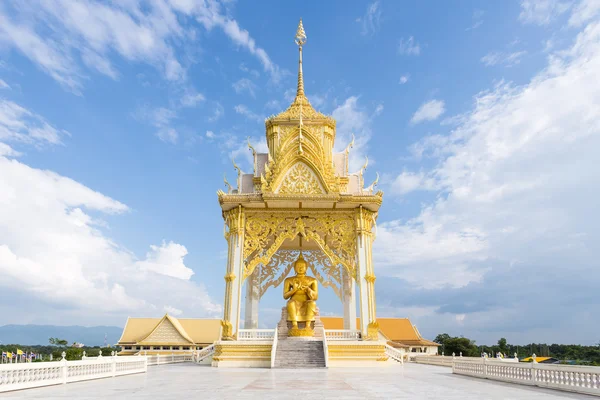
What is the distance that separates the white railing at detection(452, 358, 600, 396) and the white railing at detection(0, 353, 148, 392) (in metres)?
8.89

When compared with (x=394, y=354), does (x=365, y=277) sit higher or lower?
higher

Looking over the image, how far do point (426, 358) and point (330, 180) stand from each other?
994cm

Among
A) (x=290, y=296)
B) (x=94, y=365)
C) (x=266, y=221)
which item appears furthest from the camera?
(x=290, y=296)

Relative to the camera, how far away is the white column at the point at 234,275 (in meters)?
14.7

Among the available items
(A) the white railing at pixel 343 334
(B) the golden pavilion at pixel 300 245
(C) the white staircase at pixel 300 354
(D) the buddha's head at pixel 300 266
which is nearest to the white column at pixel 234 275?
(B) the golden pavilion at pixel 300 245

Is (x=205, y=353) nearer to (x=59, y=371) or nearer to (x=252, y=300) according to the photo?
(x=252, y=300)

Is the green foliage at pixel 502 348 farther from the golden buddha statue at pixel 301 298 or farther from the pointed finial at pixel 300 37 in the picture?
the pointed finial at pixel 300 37

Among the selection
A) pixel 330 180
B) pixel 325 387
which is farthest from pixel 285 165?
pixel 325 387

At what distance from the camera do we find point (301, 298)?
1792cm

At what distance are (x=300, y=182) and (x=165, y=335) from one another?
63.0 feet

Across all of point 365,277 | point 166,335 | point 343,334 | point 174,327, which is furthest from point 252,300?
point 166,335

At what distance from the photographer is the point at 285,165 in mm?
16281

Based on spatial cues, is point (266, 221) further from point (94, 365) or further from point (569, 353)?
point (569, 353)

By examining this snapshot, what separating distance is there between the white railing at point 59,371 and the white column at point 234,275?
3.61m
